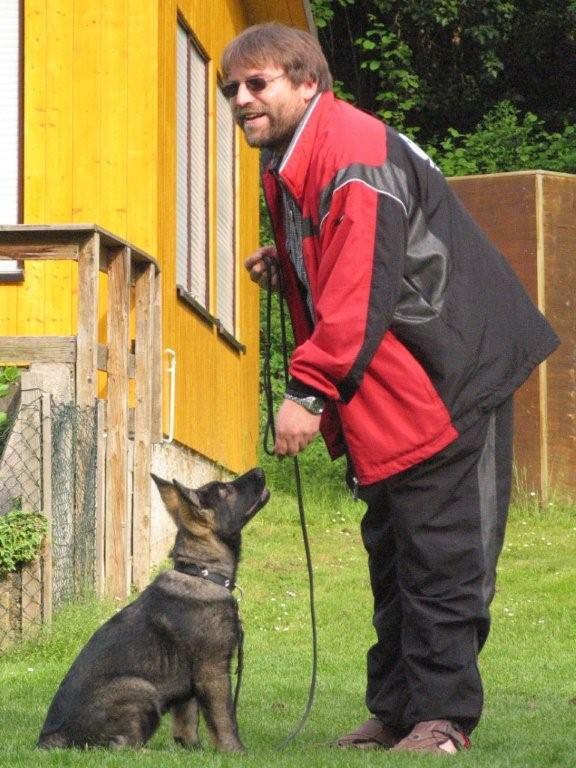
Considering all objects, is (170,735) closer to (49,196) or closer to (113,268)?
(113,268)

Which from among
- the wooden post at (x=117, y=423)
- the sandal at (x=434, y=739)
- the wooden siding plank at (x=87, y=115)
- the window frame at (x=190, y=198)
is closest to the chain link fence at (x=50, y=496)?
the wooden post at (x=117, y=423)

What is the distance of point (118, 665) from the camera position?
5559 mm

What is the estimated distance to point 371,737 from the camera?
18.6 feet

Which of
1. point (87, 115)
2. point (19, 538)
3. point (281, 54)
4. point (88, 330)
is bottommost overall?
point (19, 538)

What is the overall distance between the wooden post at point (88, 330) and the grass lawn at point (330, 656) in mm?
1275

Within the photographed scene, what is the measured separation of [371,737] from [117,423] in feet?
15.6

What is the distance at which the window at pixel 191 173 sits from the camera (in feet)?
44.2

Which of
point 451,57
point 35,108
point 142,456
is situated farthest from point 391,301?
point 451,57

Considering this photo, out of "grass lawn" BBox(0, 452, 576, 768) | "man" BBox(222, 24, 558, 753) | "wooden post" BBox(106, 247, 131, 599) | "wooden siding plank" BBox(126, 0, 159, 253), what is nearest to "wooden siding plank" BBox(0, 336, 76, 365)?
"wooden post" BBox(106, 247, 131, 599)

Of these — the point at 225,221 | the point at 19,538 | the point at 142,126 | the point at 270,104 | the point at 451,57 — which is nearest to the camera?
the point at 270,104

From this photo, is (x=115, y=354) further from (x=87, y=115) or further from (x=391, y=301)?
(x=391, y=301)

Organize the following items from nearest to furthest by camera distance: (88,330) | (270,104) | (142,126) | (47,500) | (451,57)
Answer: (270,104)
(47,500)
(88,330)
(142,126)
(451,57)

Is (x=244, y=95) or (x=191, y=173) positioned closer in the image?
(x=244, y=95)

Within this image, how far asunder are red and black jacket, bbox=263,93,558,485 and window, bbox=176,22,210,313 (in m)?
7.75
